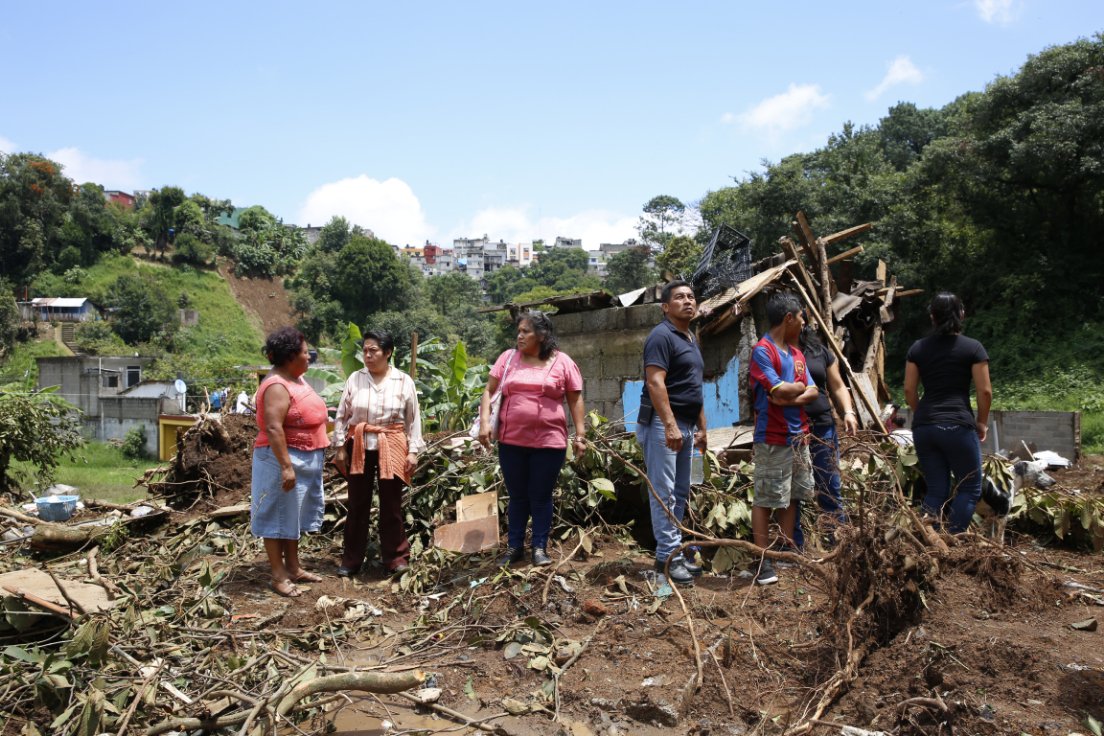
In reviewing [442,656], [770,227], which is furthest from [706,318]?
[770,227]

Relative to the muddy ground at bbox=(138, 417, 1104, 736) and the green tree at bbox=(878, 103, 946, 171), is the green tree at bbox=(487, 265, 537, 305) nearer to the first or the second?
the green tree at bbox=(878, 103, 946, 171)

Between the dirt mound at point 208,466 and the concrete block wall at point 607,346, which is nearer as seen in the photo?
the dirt mound at point 208,466

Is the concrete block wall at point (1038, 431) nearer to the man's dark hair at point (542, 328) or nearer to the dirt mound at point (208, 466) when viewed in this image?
the man's dark hair at point (542, 328)

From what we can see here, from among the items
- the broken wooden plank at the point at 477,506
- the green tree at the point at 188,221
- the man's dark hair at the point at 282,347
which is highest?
the green tree at the point at 188,221

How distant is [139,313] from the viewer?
58.1 m

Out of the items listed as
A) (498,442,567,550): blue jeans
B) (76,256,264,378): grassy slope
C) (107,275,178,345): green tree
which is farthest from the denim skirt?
(107,275,178,345): green tree

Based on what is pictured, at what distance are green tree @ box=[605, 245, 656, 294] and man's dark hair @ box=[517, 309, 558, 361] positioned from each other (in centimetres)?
4509

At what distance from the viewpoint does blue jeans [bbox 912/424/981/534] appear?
4484 mm

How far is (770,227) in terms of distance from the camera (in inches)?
1105

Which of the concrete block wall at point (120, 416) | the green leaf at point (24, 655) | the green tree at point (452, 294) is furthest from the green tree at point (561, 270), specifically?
the green leaf at point (24, 655)

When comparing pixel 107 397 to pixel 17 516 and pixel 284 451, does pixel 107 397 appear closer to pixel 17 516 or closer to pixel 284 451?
pixel 17 516

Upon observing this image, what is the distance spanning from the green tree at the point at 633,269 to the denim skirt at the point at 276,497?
4544cm

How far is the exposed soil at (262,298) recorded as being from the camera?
73.8 m

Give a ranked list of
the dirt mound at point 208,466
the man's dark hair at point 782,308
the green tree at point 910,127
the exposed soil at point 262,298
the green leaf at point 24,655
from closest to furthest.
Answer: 1. the green leaf at point 24,655
2. the man's dark hair at point 782,308
3. the dirt mound at point 208,466
4. the green tree at point 910,127
5. the exposed soil at point 262,298
